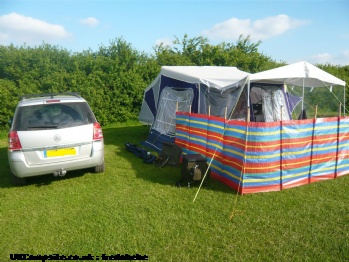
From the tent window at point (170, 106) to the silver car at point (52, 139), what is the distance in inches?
122

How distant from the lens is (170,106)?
26.8 feet

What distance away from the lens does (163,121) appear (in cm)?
832

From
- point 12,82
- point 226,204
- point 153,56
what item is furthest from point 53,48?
point 226,204

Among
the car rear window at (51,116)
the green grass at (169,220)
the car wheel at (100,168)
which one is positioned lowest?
the green grass at (169,220)

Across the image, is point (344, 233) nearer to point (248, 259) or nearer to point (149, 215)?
point (248, 259)

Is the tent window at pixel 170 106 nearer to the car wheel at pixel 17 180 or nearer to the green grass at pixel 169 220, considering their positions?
the green grass at pixel 169 220

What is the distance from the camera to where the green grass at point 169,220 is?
10.00ft

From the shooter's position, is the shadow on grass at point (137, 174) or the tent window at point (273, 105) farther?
the tent window at point (273, 105)

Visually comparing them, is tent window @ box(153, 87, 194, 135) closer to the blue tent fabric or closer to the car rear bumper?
the blue tent fabric

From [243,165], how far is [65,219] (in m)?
2.92

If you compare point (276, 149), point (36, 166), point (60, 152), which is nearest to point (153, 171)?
point (60, 152)

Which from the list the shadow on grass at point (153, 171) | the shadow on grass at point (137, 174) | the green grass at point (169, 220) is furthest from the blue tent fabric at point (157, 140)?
the green grass at point (169, 220)

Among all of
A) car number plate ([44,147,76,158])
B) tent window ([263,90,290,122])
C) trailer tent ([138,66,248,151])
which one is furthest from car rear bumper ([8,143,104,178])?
tent window ([263,90,290,122])

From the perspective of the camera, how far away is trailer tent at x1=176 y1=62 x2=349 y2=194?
4523 millimetres
